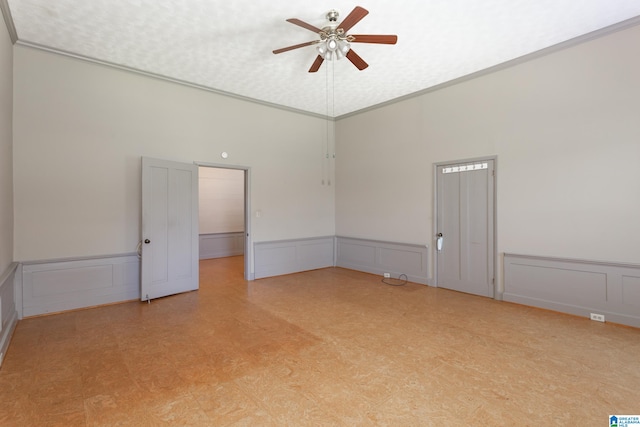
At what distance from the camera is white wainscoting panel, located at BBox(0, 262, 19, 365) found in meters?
2.98

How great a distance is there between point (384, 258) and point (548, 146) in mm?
3251

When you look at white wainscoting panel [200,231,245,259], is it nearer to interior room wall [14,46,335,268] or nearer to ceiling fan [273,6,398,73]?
interior room wall [14,46,335,268]

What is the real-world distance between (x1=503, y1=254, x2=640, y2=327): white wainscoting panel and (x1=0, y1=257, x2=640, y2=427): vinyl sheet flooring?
0.20 meters

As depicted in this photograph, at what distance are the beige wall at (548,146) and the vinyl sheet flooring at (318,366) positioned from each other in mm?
1144

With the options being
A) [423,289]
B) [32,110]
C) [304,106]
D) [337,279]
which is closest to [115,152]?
[32,110]

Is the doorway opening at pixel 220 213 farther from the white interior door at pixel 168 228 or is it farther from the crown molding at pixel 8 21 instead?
the crown molding at pixel 8 21

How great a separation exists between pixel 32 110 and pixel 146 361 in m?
3.52

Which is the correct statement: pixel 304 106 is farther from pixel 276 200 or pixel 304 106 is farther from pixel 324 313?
pixel 324 313

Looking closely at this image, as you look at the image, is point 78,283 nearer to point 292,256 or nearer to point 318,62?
point 292,256

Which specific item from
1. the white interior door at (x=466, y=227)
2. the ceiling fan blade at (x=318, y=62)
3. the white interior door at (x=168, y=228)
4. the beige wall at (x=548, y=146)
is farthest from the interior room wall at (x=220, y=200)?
A: the white interior door at (x=466, y=227)

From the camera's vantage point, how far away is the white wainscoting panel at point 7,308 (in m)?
2.98

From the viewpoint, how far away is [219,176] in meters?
8.95

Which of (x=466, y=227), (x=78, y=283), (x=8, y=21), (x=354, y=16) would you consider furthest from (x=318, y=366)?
(x=8, y=21)

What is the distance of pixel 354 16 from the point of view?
9.27 feet
